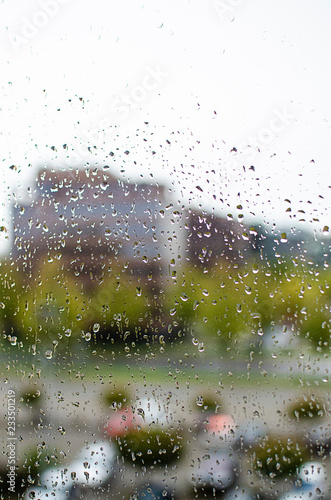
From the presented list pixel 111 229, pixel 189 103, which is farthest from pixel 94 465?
pixel 189 103

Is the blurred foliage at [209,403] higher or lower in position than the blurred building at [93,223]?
lower

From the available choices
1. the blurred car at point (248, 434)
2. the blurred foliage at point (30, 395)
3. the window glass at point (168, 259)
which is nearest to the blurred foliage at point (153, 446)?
the window glass at point (168, 259)

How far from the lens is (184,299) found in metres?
1.00

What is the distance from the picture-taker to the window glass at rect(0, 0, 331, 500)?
3.09ft

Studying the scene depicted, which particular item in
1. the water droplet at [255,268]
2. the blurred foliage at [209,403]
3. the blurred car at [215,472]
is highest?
the water droplet at [255,268]

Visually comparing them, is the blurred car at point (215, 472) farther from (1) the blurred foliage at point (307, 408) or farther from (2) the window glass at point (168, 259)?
(1) the blurred foliage at point (307, 408)

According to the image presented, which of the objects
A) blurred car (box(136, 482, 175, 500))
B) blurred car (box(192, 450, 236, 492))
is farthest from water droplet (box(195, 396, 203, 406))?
blurred car (box(136, 482, 175, 500))

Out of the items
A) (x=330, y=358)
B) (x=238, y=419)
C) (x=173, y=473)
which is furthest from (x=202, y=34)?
(x=173, y=473)

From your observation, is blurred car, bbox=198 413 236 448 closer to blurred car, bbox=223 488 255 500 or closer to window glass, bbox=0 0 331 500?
window glass, bbox=0 0 331 500

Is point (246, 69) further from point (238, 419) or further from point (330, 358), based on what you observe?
point (238, 419)

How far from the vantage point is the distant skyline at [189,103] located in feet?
3.21

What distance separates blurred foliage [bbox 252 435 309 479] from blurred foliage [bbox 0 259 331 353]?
0.22m

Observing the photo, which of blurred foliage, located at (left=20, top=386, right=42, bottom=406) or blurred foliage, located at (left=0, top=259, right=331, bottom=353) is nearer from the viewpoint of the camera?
blurred foliage, located at (left=0, top=259, right=331, bottom=353)

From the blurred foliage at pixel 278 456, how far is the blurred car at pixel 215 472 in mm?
64
